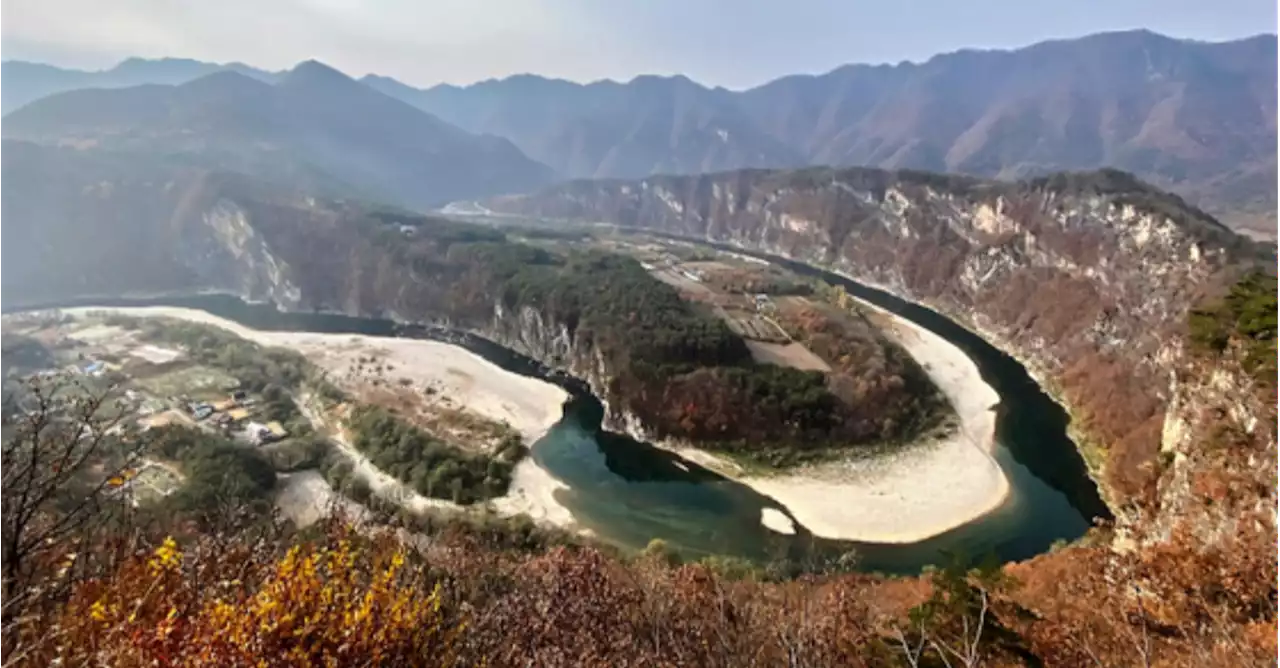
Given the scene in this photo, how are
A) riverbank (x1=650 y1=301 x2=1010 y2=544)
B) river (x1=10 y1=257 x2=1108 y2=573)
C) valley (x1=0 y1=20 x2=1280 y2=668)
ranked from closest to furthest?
valley (x1=0 y1=20 x2=1280 y2=668) → river (x1=10 y1=257 x2=1108 y2=573) → riverbank (x1=650 y1=301 x2=1010 y2=544)

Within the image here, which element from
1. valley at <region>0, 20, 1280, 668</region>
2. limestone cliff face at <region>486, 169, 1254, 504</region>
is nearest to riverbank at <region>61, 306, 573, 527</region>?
valley at <region>0, 20, 1280, 668</region>

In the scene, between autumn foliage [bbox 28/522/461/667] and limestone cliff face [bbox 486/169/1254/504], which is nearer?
autumn foliage [bbox 28/522/461/667]

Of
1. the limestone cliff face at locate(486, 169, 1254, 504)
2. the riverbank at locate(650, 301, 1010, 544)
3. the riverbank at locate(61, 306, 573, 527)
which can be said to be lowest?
the riverbank at locate(61, 306, 573, 527)

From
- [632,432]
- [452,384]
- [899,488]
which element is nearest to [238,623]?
[899,488]

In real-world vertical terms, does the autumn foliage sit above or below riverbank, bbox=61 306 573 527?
above

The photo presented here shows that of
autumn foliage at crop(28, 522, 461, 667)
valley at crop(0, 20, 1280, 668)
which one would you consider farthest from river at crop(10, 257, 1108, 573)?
autumn foliage at crop(28, 522, 461, 667)

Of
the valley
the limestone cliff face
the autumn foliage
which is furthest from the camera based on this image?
the limestone cliff face

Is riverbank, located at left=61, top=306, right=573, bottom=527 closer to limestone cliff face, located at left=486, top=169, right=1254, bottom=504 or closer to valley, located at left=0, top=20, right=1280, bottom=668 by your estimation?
valley, located at left=0, top=20, right=1280, bottom=668
